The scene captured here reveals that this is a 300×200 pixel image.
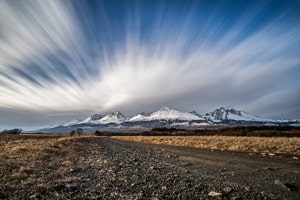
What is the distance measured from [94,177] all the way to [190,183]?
16.9 feet

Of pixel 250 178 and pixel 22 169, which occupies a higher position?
pixel 22 169

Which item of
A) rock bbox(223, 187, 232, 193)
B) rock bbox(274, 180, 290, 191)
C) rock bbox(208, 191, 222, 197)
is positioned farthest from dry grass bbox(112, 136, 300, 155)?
rock bbox(208, 191, 222, 197)

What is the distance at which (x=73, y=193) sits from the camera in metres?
10.5

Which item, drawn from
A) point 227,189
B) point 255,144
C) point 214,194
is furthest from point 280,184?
point 255,144

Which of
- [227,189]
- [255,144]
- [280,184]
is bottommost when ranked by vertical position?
[280,184]

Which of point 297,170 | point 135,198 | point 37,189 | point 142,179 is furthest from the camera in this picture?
point 297,170

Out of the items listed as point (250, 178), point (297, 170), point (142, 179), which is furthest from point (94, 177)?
point (297, 170)

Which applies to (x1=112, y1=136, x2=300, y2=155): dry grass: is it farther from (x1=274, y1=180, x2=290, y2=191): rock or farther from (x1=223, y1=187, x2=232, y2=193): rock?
(x1=223, y1=187, x2=232, y2=193): rock

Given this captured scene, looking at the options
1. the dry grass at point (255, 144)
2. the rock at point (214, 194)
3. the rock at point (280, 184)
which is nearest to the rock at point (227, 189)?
the rock at point (214, 194)

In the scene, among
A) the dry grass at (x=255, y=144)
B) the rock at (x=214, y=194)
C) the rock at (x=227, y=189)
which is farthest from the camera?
the dry grass at (x=255, y=144)

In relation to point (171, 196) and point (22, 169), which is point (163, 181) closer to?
point (171, 196)

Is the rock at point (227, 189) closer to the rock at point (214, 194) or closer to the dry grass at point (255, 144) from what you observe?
the rock at point (214, 194)

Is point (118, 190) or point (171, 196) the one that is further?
point (118, 190)

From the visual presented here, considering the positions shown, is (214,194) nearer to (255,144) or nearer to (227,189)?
(227,189)
